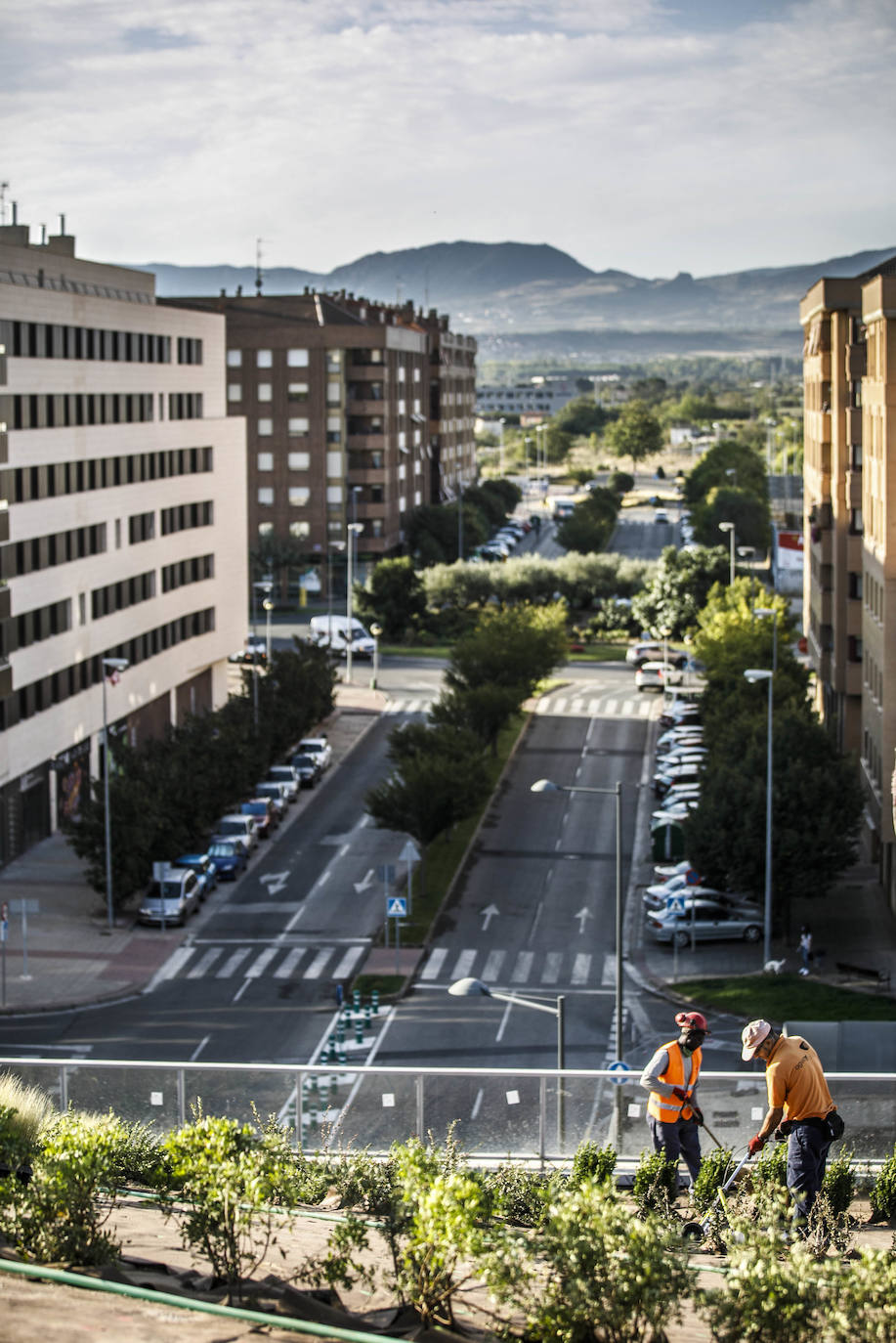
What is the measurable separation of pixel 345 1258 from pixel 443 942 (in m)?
31.4

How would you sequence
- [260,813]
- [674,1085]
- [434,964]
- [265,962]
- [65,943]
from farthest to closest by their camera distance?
[260,813], [65,943], [434,964], [265,962], [674,1085]

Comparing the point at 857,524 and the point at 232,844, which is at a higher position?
the point at 857,524

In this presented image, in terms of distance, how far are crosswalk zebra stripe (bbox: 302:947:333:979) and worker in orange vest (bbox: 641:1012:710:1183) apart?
2586 cm

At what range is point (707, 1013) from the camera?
1421 inches

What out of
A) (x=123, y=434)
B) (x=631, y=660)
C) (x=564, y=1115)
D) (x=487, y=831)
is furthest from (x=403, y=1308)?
(x=631, y=660)

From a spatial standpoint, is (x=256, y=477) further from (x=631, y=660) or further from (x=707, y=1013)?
(x=707, y=1013)

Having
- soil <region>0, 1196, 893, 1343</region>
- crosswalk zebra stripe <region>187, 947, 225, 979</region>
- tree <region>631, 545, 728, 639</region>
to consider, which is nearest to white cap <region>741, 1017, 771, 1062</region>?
soil <region>0, 1196, 893, 1343</region>

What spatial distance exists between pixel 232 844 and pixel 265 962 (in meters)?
7.93

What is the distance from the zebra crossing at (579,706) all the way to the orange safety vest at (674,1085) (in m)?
55.9

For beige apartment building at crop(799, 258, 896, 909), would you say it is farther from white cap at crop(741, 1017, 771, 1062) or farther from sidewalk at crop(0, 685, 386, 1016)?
white cap at crop(741, 1017, 771, 1062)

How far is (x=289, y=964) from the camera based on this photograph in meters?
40.1

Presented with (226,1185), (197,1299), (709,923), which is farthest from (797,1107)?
(709,923)

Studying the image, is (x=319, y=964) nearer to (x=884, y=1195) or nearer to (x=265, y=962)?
(x=265, y=962)

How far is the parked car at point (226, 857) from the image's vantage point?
4722 cm
